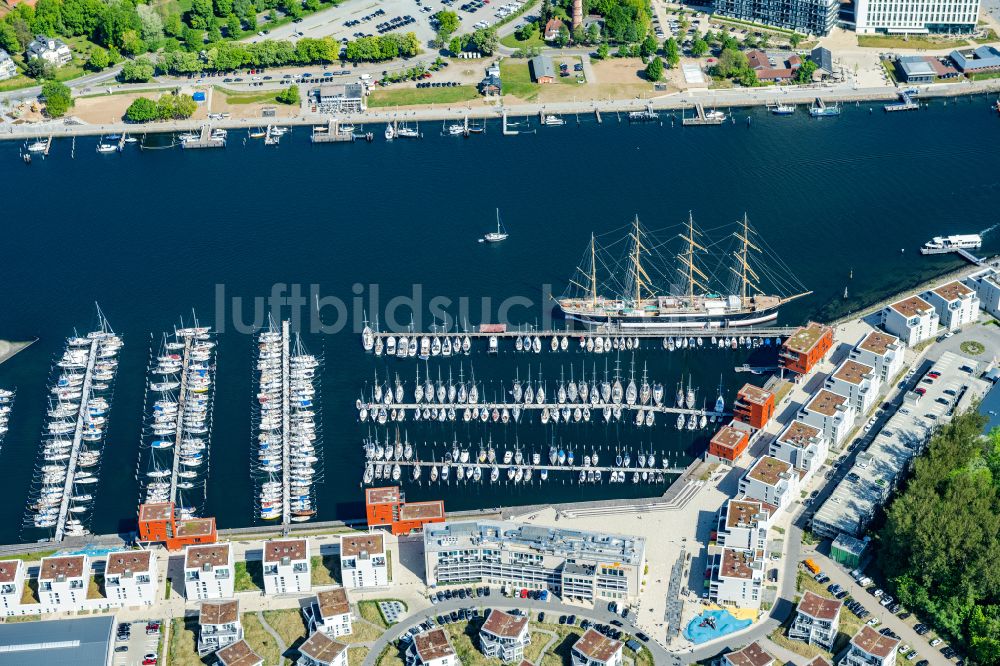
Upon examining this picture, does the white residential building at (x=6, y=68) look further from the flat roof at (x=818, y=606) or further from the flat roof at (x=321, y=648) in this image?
the flat roof at (x=818, y=606)

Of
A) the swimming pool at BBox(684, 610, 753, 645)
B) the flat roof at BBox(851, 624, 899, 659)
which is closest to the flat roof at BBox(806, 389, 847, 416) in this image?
the swimming pool at BBox(684, 610, 753, 645)

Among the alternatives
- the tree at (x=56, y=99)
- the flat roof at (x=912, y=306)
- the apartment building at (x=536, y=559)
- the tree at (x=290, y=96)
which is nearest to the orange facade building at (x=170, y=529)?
the apartment building at (x=536, y=559)

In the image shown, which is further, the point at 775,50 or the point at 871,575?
the point at 775,50

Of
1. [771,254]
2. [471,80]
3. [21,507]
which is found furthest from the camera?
[471,80]

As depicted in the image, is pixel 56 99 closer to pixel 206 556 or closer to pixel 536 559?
pixel 206 556

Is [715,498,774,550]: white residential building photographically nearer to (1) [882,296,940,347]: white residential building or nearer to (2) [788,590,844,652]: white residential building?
(2) [788,590,844,652]: white residential building

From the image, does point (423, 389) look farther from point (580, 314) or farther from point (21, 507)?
point (21, 507)

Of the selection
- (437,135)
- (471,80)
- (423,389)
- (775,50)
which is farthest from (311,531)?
(775,50)
